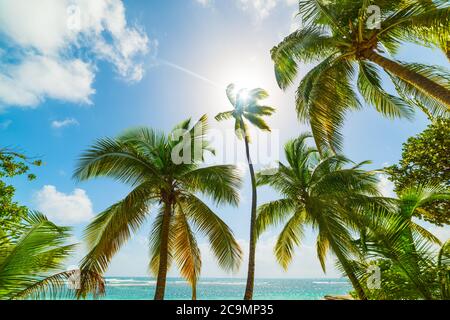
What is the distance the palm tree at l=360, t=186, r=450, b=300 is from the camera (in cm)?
389

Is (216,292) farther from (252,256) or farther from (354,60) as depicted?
(354,60)

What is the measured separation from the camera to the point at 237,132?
1455 cm

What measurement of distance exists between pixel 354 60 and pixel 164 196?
732cm

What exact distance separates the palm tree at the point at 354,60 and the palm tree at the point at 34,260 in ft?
22.3

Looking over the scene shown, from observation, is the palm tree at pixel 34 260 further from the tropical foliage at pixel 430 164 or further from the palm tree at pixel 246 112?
the palm tree at pixel 246 112

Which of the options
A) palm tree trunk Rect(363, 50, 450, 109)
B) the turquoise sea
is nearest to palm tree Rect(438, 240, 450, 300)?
palm tree trunk Rect(363, 50, 450, 109)

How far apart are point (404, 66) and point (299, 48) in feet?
9.40

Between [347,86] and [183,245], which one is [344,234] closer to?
[347,86]

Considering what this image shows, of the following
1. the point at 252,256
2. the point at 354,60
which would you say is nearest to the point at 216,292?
the point at 252,256

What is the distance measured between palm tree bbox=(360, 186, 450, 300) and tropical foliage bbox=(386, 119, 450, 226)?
437 centimetres

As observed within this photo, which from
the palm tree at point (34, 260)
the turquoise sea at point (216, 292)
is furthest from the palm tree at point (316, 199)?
the turquoise sea at point (216, 292)

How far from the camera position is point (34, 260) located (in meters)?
3.80

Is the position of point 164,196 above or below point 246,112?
below

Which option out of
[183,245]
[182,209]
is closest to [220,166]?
[182,209]
